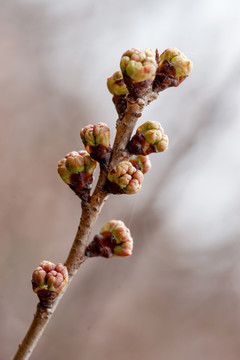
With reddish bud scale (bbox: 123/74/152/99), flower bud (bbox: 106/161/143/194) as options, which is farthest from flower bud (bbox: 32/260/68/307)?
reddish bud scale (bbox: 123/74/152/99)

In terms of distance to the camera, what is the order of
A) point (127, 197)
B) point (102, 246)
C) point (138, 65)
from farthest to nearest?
point (127, 197) → point (102, 246) → point (138, 65)

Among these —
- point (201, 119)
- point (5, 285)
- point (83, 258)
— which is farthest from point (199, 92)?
point (83, 258)

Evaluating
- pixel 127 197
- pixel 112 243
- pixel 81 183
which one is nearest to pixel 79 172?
pixel 81 183

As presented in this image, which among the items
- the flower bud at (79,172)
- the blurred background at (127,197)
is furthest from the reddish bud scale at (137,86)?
the blurred background at (127,197)

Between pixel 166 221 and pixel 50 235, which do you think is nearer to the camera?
pixel 50 235

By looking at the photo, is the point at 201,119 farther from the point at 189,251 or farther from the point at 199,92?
the point at 189,251

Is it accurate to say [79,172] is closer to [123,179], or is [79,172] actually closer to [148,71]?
[123,179]
